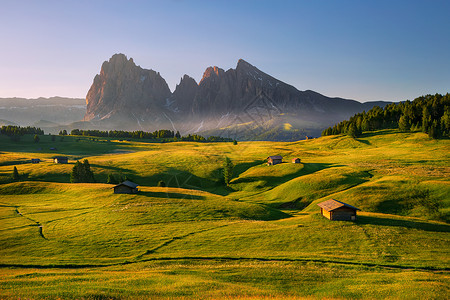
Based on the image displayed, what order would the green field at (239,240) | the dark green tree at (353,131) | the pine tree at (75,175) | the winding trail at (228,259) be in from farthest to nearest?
the dark green tree at (353,131) < the pine tree at (75,175) < the winding trail at (228,259) < the green field at (239,240)

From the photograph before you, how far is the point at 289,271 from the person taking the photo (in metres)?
31.7

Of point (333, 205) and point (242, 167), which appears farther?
point (242, 167)

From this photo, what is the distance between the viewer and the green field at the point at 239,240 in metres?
26.5

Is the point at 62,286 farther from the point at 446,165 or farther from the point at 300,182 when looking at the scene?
the point at 446,165

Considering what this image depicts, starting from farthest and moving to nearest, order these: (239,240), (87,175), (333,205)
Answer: (87,175) < (333,205) < (239,240)

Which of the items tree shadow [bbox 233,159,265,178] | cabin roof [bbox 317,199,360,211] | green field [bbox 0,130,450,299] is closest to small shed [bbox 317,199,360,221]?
cabin roof [bbox 317,199,360,211]

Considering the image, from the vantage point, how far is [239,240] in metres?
43.7

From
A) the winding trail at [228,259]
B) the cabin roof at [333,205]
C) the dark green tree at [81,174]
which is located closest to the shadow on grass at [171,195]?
the cabin roof at [333,205]

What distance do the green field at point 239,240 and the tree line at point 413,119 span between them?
167 ft

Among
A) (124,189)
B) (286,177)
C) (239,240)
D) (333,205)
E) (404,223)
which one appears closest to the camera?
(239,240)

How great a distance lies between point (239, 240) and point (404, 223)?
35633 millimetres

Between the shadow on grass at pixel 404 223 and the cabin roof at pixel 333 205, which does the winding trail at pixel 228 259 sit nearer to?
the shadow on grass at pixel 404 223

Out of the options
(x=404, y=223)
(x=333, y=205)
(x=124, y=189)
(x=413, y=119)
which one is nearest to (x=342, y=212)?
(x=333, y=205)

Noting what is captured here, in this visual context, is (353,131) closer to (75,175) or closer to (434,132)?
(434,132)
